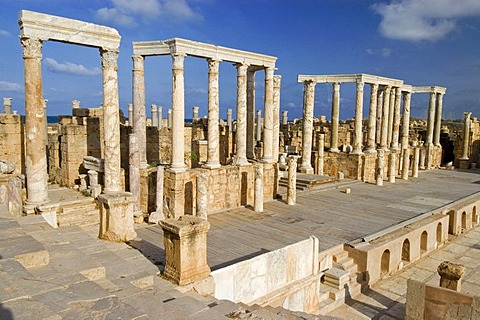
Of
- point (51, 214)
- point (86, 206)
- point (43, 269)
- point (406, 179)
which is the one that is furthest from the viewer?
point (406, 179)

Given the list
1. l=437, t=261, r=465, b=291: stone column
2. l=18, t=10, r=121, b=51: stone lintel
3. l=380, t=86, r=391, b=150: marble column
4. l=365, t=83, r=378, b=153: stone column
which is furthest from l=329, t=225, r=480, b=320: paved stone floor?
l=18, t=10, r=121, b=51: stone lintel

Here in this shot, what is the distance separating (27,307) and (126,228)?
4.09 m

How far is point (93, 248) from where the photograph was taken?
7395mm

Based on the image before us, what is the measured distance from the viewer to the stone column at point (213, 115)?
13.2 m

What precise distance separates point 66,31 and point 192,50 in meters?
3.98

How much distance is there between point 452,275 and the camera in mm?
8289

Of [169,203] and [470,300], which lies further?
[169,203]

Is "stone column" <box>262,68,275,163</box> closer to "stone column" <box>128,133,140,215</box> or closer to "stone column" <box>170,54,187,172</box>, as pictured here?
"stone column" <box>170,54,187,172</box>

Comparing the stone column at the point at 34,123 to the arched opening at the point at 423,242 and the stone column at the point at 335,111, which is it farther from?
the stone column at the point at 335,111

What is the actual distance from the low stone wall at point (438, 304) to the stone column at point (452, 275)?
0.54m

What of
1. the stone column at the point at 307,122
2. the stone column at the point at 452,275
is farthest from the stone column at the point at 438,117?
the stone column at the point at 452,275

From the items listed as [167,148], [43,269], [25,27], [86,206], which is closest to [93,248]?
[43,269]

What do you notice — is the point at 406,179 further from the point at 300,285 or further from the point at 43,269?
the point at 43,269

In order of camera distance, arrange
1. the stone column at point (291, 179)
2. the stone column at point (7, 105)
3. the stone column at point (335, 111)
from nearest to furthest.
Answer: the stone column at point (291, 179) → the stone column at point (7, 105) → the stone column at point (335, 111)
